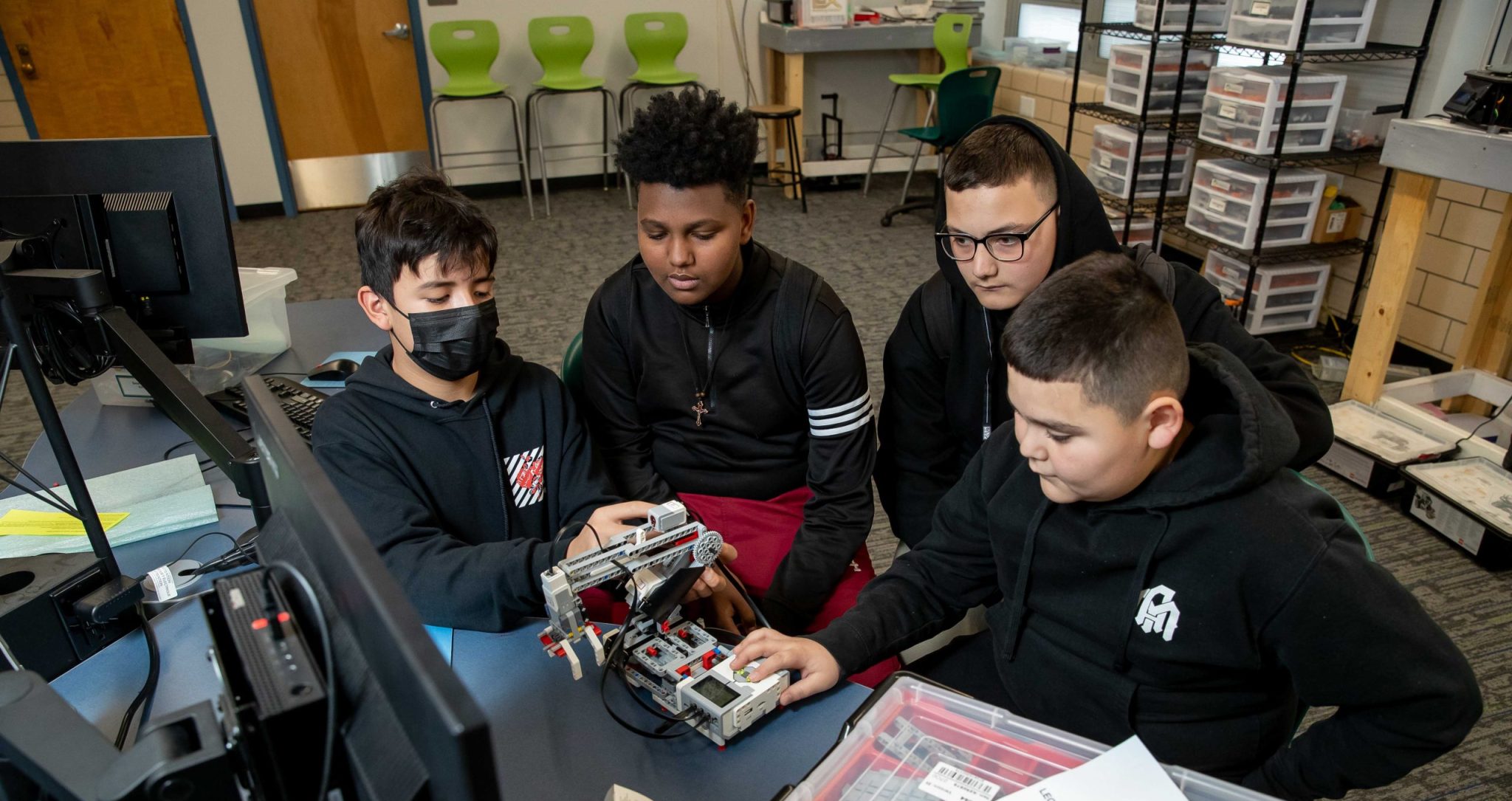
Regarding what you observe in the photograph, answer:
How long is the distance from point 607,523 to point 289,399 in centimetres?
89

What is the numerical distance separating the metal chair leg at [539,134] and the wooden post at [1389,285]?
4.06m

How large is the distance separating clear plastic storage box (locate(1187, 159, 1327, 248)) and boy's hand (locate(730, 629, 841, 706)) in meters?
2.89

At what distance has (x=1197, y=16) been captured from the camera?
357 cm

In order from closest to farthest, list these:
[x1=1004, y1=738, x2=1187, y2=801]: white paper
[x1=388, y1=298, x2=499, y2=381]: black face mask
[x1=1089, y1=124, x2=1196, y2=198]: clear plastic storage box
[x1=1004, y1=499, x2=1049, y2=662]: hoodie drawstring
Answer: [x1=1004, y1=738, x2=1187, y2=801]: white paper < [x1=1004, y1=499, x2=1049, y2=662]: hoodie drawstring < [x1=388, y1=298, x2=499, y2=381]: black face mask < [x1=1089, y1=124, x2=1196, y2=198]: clear plastic storage box

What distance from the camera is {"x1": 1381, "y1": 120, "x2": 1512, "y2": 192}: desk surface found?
2299 millimetres

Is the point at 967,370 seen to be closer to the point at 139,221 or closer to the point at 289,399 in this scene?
the point at 289,399

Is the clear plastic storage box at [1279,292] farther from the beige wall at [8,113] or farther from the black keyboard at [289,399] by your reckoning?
the beige wall at [8,113]

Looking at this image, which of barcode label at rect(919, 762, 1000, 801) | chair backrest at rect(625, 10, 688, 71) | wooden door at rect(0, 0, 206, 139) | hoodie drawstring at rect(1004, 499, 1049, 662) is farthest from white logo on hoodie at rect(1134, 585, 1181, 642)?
wooden door at rect(0, 0, 206, 139)

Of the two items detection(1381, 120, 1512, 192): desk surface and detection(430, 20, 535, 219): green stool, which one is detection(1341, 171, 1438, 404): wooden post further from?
detection(430, 20, 535, 219): green stool

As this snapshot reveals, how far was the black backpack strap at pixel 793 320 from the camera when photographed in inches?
63.9

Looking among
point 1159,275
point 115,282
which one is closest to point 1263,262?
point 1159,275

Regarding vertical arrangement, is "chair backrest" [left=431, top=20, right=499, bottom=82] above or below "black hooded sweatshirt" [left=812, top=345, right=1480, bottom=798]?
above

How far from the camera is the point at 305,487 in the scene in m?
0.62

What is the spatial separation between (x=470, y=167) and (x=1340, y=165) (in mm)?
4625
